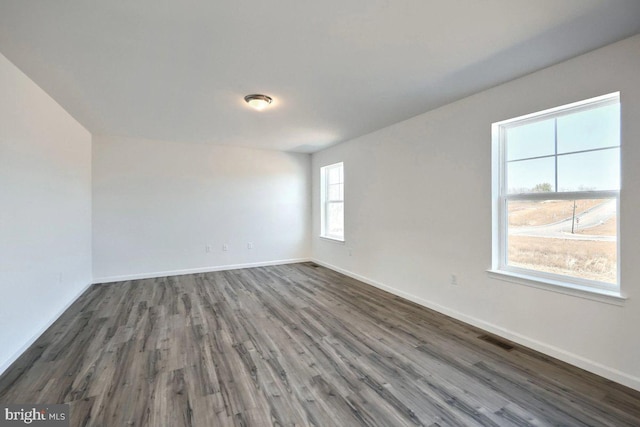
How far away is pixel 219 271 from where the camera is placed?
5324 millimetres

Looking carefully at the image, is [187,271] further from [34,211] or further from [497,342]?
[497,342]

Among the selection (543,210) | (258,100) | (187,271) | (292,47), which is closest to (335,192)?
(258,100)

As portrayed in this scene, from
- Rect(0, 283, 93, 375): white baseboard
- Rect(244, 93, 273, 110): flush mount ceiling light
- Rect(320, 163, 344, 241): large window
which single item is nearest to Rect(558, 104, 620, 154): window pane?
Rect(244, 93, 273, 110): flush mount ceiling light

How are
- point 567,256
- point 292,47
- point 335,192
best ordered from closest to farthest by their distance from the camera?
point 292,47 < point 567,256 < point 335,192

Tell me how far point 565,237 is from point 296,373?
250 centimetres

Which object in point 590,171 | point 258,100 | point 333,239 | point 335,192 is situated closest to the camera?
point 590,171

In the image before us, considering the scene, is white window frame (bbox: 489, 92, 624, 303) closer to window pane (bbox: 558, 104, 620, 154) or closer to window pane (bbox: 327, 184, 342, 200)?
window pane (bbox: 558, 104, 620, 154)

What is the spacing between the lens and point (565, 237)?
2.40 m

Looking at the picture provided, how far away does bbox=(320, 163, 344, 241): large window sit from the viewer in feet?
18.1

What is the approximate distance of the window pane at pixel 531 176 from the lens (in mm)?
2479

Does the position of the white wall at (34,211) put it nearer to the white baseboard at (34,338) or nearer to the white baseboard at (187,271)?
the white baseboard at (34,338)

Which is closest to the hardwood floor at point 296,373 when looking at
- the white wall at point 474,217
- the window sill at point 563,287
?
the white wall at point 474,217

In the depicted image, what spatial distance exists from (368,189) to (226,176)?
9.07 feet

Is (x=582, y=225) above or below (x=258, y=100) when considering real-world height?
below
